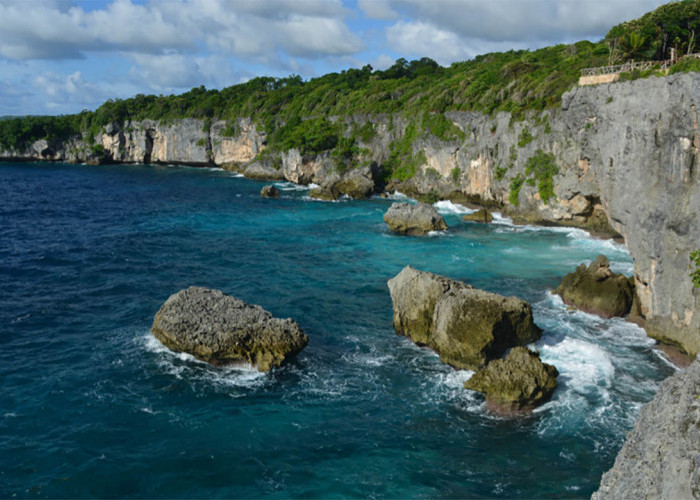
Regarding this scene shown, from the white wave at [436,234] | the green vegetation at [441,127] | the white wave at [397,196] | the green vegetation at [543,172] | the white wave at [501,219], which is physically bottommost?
the white wave at [436,234]

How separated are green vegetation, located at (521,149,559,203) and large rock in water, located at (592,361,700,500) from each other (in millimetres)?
40783

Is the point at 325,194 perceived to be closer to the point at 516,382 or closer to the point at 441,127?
the point at 441,127

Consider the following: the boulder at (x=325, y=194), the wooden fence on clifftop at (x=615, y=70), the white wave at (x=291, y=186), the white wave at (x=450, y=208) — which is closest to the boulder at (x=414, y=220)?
the white wave at (x=450, y=208)

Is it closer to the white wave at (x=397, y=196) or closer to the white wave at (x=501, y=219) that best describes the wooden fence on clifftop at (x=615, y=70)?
the white wave at (x=501, y=219)

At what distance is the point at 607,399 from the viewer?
2083 cm

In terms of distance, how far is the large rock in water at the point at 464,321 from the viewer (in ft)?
75.3

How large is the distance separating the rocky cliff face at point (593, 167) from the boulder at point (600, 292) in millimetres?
1235

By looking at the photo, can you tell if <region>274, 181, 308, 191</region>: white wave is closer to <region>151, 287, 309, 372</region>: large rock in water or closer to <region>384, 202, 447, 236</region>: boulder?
<region>384, 202, 447, 236</region>: boulder

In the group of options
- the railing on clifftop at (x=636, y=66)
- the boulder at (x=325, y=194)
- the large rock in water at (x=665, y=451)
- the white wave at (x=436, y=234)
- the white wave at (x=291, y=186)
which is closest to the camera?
the large rock in water at (x=665, y=451)

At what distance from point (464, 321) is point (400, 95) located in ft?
231

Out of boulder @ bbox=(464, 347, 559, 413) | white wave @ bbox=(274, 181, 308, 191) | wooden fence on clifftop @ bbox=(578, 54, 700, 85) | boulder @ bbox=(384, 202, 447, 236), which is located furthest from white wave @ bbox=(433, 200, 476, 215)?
boulder @ bbox=(464, 347, 559, 413)

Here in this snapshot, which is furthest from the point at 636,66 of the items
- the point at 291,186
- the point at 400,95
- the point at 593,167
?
the point at 291,186

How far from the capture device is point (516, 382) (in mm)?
20203

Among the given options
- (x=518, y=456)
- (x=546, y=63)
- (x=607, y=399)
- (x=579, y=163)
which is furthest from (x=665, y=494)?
(x=546, y=63)
